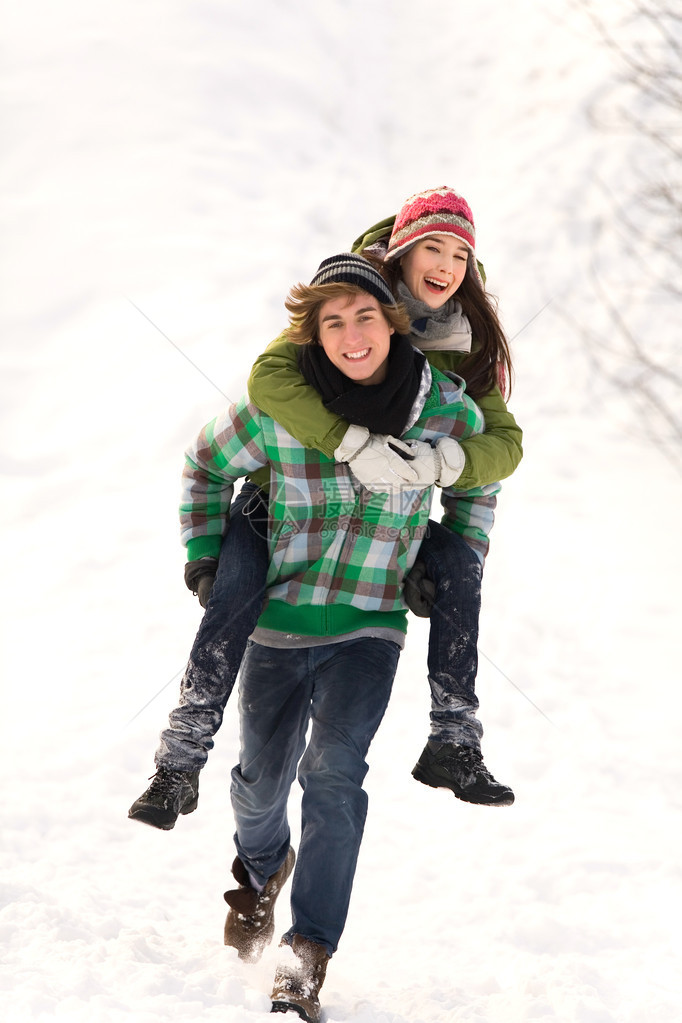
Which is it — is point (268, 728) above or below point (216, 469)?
below

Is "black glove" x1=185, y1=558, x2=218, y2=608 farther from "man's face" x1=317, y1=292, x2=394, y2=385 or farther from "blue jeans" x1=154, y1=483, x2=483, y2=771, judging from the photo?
"man's face" x1=317, y1=292, x2=394, y2=385

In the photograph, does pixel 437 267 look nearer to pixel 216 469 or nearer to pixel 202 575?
pixel 216 469

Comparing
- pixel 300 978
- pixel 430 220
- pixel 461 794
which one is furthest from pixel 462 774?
pixel 430 220

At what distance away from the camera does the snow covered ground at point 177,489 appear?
3.73 m

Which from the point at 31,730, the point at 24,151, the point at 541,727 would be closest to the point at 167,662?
the point at 31,730

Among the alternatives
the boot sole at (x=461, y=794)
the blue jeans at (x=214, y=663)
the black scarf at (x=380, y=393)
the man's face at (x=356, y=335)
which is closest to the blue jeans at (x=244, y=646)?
the blue jeans at (x=214, y=663)

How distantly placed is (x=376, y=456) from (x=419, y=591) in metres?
0.45

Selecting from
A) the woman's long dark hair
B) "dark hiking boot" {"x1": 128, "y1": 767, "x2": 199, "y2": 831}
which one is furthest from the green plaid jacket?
"dark hiking boot" {"x1": 128, "y1": 767, "x2": 199, "y2": 831}

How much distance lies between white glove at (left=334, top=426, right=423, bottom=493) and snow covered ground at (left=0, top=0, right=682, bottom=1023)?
4.62ft

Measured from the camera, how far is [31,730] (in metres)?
5.09

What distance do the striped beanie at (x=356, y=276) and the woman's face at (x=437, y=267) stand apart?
17 centimetres

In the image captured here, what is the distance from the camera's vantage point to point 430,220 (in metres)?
3.03

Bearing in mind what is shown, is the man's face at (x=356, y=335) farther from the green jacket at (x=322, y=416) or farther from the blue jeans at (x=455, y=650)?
the blue jeans at (x=455, y=650)

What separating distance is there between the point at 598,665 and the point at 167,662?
93.4 inches
